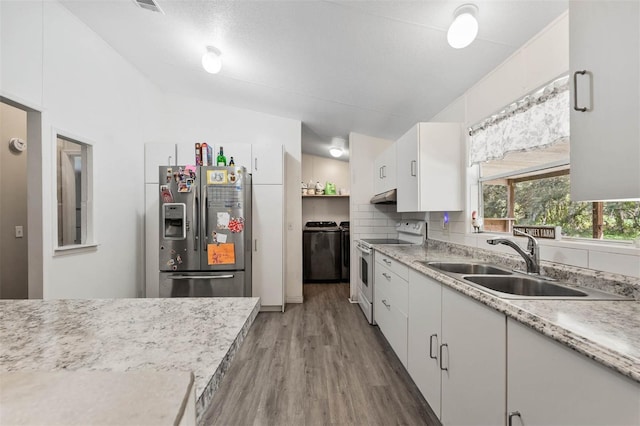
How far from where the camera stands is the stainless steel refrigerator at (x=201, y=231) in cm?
282

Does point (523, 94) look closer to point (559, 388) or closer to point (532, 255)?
point (532, 255)

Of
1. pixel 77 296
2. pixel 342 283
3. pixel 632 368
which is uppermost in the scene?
pixel 632 368

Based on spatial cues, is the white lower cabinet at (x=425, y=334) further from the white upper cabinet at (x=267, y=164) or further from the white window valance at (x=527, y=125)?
the white upper cabinet at (x=267, y=164)

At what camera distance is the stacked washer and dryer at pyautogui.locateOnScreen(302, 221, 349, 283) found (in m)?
4.96

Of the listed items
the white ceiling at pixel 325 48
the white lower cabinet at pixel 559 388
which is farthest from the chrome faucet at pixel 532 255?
the white ceiling at pixel 325 48

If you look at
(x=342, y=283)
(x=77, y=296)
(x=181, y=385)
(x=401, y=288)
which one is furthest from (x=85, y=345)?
(x=342, y=283)

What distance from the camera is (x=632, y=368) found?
60 centimetres

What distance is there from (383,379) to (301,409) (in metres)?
0.66

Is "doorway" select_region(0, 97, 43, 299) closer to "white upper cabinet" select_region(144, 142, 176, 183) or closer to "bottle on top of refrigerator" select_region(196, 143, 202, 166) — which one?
"white upper cabinet" select_region(144, 142, 176, 183)

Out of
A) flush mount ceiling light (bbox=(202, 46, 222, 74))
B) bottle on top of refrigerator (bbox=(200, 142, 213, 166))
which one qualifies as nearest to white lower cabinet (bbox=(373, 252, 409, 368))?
bottle on top of refrigerator (bbox=(200, 142, 213, 166))

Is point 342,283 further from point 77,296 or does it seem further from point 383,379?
point 77,296

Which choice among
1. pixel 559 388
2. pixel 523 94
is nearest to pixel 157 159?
pixel 523 94

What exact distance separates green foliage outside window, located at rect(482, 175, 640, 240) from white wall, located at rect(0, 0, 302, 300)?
96.1 inches

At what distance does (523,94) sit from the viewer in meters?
1.68
